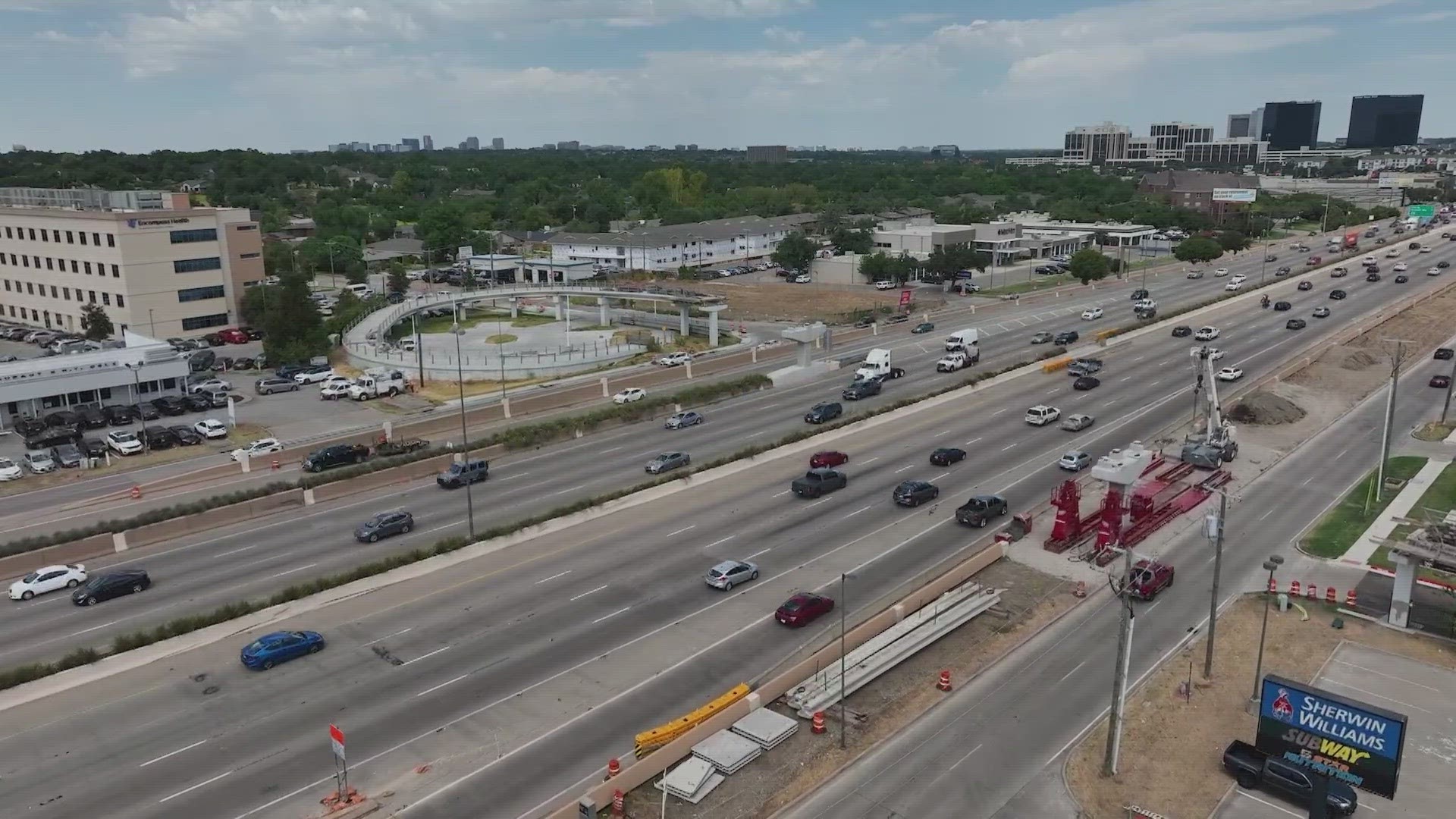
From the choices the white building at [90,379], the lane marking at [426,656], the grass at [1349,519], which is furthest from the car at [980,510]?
the white building at [90,379]

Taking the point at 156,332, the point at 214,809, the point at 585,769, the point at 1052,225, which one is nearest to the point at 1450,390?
the point at 585,769

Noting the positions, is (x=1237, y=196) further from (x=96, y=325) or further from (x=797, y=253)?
(x=96, y=325)

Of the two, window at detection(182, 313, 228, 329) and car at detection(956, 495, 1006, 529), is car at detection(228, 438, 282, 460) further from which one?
window at detection(182, 313, 228, 329)

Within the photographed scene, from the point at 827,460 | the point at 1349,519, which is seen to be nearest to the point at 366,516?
the point at 827,460

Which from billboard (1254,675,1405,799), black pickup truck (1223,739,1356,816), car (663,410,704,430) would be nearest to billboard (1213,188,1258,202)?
car (663,410,704,430)

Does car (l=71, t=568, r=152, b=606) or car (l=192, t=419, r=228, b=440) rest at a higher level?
car (l=192, t=419, r=228, b=440)

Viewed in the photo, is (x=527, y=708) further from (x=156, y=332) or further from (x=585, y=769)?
(x=156, y=332)
